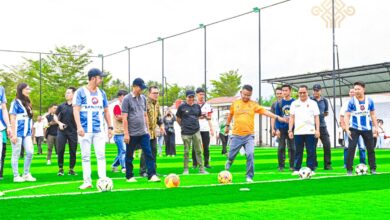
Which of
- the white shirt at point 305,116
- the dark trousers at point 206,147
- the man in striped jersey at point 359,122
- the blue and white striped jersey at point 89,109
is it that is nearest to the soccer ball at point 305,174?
the man in striped jersey at point 359,122

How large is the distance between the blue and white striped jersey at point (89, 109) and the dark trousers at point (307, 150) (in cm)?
455

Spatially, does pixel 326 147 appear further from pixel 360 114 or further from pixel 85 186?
pixel 85 186

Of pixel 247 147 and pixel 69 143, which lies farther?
pixel 69 143

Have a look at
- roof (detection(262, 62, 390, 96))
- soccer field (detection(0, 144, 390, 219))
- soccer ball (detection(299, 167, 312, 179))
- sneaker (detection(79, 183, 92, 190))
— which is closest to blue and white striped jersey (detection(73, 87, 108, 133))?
sneaker (detection(79, 183, 92, 190))

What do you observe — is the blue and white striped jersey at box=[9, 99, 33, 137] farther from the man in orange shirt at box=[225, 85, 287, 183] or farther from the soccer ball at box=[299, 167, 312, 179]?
the soccer ball at box=[299, 167, 312, 179]

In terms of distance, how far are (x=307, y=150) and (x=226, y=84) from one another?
203ft

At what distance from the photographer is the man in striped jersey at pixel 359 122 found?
1158 centimetres

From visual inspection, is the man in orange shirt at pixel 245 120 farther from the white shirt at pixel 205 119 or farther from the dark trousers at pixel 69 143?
the dark trousers at pixel 69 143

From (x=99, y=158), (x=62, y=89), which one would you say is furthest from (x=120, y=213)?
(x=62, y=89)

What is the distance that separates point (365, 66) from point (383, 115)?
3.09m

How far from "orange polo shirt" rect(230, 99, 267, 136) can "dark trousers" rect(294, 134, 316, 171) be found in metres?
1.87

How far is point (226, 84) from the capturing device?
73750mm

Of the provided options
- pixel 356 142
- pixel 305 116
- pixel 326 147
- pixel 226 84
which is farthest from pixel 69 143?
pixel 226 84

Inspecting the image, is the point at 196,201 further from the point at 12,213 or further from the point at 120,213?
the point at 12,213
